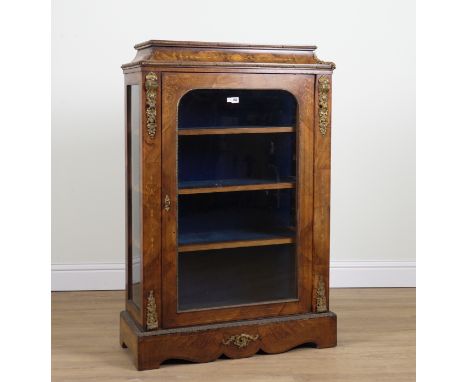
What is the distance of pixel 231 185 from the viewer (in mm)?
2789

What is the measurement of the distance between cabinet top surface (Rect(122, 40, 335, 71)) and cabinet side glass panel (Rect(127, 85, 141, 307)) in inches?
5.6

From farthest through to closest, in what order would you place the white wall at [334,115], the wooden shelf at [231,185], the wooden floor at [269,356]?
the white wall at [334,115], the wooden shelf at [231,185], the wooden floor at [269,356]

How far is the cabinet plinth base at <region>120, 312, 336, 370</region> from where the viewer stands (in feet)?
8.83

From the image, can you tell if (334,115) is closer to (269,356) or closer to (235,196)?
(235,196)

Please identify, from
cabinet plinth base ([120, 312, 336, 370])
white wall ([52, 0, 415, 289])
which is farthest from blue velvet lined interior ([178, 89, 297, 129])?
white wall ([52, 0, 415, 289])

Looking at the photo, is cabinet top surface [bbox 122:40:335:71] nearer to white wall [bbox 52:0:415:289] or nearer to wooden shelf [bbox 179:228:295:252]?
wooden shelf [bbox 179:228:295:252]

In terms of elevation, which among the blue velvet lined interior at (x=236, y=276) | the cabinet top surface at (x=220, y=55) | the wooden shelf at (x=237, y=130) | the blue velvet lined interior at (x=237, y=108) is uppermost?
the cabinet top surface at (x=220, y=55)

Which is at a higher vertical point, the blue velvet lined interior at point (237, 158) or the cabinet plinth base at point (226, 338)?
the blue velvet lined interior at point (237, 158)

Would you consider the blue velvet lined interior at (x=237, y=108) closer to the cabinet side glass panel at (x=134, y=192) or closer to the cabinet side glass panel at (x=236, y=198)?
the cabinet side glass panel at (x=236, y=198)

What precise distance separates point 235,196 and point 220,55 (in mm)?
535

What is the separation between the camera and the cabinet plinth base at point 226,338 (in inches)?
106

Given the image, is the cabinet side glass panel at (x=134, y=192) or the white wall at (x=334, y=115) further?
the white wall at (x=334, y=115)

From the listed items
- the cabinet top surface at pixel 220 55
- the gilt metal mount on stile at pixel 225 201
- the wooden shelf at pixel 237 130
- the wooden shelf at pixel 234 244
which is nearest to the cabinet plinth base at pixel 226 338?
the gilt metal mount on stile at pixel 225 201

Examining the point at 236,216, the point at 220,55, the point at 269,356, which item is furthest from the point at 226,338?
the point at 220,55
